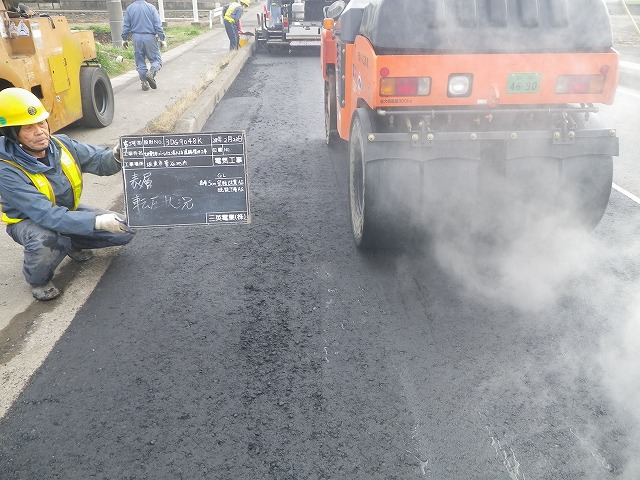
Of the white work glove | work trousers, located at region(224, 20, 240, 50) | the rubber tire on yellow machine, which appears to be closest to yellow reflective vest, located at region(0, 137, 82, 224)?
the white work glove

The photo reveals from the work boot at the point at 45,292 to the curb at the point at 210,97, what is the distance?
13.7 feet

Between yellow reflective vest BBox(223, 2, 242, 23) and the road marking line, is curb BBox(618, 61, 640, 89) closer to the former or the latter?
the road marking line

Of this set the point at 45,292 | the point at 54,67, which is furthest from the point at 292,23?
the point at 45,292

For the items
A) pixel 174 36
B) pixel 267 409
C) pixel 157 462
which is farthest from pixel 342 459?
pixel 174 36

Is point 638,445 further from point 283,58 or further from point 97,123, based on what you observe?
point 283,58

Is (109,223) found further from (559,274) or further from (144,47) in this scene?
(144,47)

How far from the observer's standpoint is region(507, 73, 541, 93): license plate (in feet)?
12.4

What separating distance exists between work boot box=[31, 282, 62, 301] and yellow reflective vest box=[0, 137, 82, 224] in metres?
0.49

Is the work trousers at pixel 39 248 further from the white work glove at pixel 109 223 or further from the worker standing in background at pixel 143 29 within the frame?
the worker standing in background at pixel 143 29

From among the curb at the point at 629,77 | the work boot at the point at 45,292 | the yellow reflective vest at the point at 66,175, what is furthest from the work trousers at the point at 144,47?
the curb at the point at 629,77

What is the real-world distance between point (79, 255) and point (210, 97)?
6010 millimetres

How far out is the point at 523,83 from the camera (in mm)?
3801

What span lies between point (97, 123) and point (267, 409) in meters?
6.43

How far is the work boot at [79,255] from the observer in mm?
4406
